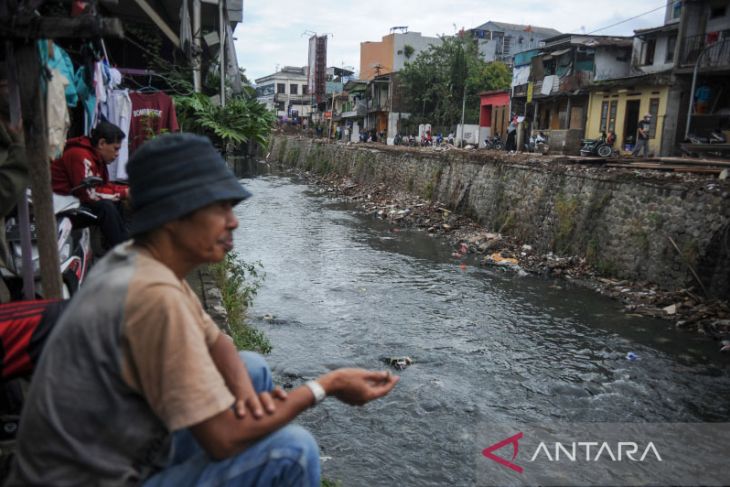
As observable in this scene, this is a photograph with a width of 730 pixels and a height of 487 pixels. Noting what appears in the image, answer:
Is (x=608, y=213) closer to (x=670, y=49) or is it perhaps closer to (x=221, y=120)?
(x=221, y=120)

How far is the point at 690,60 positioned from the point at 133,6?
1996 cm

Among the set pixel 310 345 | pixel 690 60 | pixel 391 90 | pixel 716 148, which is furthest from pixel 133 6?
pixel 391 90

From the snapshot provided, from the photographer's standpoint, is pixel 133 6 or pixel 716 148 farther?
pixel 716 148

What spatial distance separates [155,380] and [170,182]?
0.51 meters

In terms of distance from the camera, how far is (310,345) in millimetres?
5953

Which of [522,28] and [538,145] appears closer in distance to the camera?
[538,145]

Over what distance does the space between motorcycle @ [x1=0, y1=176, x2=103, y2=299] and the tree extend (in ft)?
111

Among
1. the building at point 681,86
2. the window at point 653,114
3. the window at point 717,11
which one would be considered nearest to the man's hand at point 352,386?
the building at point 681,86

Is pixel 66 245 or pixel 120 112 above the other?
pixel 120 112

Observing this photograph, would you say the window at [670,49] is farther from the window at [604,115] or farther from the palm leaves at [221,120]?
the palm leaves at [221,120]

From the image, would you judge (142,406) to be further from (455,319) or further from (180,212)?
(455,319)

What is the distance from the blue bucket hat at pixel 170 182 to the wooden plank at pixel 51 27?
3.44 ft

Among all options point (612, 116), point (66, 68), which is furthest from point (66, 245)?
point (612, 116)

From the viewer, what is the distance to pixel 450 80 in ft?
118
